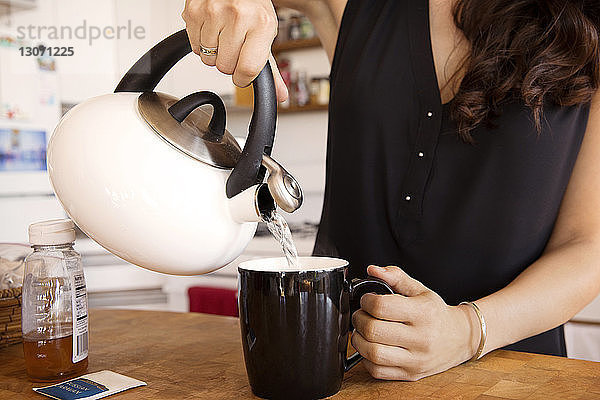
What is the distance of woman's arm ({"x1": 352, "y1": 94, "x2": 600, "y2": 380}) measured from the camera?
2.11 feet

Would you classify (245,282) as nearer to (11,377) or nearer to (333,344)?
(333,344)

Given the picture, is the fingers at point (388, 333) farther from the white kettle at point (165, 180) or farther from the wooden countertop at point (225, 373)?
the white kettle at point (165, 180)

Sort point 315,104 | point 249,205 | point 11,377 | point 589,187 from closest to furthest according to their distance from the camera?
point 249,205
point 11,377
point 589,187
point 315,104

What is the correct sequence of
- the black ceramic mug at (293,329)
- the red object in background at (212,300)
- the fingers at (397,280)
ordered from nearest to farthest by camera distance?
1. the black ceramic mug at (293,329)
2. the fingers at (397,280)
3. the red object in background at (212,300)

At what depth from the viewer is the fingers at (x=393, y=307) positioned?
65 centimetres

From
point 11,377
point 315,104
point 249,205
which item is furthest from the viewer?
point 315,104

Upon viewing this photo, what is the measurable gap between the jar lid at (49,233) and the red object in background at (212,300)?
188 cm

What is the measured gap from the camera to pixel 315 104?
3.30m

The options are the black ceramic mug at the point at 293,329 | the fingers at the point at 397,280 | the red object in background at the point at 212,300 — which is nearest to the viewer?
the black ceramic mug at the point at 293,329

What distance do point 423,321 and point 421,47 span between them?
506 mm

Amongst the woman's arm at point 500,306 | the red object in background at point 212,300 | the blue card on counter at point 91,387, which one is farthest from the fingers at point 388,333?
the red object in background at point 212,300

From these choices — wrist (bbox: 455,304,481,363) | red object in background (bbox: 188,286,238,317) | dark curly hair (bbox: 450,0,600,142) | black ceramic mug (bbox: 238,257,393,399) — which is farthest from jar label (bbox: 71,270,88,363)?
red object in background (bbox: 188,286,238,317)

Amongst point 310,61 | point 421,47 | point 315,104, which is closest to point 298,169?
point 315,104

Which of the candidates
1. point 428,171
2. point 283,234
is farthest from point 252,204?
point 428,171
